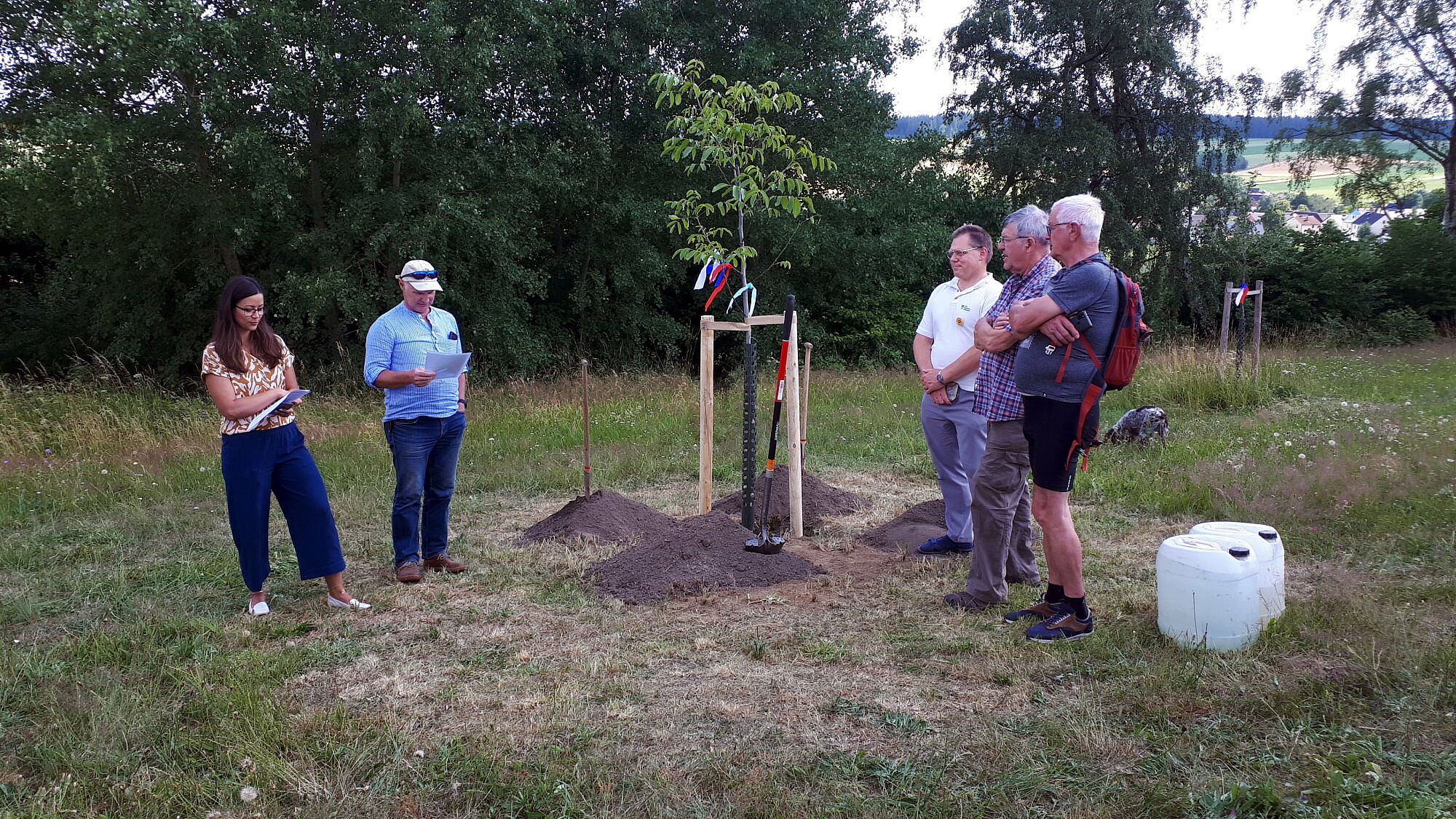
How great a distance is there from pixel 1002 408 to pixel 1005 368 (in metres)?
0.21

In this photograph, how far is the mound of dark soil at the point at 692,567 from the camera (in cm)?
541

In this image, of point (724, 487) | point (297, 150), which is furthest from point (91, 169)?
point (724, 487)

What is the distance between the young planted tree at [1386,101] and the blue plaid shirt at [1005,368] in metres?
26.4

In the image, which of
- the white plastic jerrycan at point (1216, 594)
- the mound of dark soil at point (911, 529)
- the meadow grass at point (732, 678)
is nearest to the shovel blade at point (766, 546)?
the meadow grass at point (732, 678)

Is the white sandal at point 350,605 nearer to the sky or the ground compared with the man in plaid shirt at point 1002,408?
nearer to the ground

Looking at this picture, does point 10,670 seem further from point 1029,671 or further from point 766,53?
point 766,53

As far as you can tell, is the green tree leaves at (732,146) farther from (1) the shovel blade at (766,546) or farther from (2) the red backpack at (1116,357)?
(2) the red backpack at (1116,357)

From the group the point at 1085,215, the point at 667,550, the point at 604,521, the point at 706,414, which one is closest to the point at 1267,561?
the point at 1085,215

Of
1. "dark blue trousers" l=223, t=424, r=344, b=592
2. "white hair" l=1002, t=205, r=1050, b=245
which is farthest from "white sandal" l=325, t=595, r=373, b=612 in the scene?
"white hair" l=1002, t=205, r=1050, b=245

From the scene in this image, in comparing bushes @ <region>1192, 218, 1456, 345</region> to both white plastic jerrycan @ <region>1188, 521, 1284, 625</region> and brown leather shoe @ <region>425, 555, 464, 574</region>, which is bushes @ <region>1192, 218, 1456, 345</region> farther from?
brown leather shoe @ <region>425, 555, 464, 574</region>

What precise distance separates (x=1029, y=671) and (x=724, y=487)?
4.76 m

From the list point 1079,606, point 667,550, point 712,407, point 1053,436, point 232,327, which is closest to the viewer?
point 1053,436

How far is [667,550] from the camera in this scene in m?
5.77

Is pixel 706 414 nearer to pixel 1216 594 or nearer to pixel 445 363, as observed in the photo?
pixel 445 363
